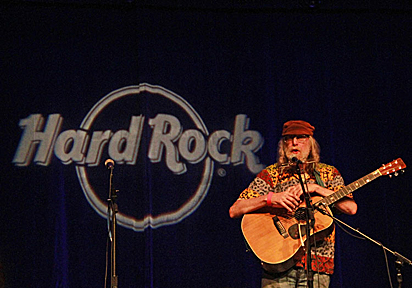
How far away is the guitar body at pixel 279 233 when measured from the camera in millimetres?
3420

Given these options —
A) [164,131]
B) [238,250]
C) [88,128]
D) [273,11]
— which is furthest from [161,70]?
[238,250]

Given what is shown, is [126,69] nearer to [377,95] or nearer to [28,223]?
[28,223]

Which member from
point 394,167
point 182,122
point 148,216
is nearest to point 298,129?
point 394,167

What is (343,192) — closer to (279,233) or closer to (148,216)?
(279,233)

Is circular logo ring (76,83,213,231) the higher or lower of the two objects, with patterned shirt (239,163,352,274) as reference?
higher

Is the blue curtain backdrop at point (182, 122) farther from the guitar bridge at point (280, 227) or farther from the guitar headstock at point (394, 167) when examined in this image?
the guitar headstock at point (394, 167)

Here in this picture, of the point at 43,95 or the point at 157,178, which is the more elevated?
the point at 43,95

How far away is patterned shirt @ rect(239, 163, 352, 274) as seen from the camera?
11.2 ft

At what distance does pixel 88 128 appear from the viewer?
5332 mm

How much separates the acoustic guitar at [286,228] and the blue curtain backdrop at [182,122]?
1.57 metres

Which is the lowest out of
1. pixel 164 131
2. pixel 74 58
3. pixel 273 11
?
pixel 164 131

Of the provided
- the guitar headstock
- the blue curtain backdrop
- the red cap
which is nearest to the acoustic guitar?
the guitar headstock

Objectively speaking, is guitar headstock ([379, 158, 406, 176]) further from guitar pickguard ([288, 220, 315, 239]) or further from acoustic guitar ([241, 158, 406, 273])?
guitar pickguard ([288, 220, 315, 239])

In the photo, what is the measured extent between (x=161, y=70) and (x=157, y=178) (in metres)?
1.15
